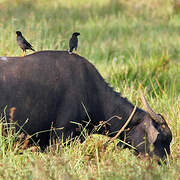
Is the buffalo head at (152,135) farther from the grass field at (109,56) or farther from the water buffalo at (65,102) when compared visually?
the grass field at (109,56)

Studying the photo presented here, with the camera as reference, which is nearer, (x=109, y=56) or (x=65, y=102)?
(x=65, y=102)

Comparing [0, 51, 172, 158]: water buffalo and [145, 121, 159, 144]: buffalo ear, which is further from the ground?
[0, 51, 172, 158]: water buffalo

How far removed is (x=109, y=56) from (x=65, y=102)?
4.96 m

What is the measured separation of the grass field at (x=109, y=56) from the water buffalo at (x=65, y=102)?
9.3 inches

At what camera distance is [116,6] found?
14.9 metres

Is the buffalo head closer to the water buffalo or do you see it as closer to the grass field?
the water buffalo

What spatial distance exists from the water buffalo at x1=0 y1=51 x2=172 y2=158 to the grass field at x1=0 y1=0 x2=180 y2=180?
23cm

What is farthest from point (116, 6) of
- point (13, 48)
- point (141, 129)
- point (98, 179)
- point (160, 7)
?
point (98, 179)

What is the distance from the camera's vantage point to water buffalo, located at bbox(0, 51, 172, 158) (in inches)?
202

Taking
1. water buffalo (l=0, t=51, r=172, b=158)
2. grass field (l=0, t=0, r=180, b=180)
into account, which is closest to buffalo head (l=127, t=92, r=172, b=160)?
water buffalo (l=0, t=51, r=172, b=158)

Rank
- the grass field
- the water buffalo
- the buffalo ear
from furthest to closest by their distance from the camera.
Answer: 1. the buffalo ear
2. the water buffalo
3. the grass field

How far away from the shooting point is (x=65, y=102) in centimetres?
528

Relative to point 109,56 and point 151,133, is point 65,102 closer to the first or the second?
point 151,133

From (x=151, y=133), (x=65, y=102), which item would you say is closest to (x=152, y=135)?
(x=151, y=133)
